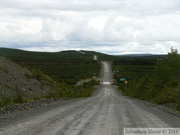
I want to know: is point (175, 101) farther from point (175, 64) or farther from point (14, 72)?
point (175, 64)

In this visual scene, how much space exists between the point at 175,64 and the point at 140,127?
63174 millimetres

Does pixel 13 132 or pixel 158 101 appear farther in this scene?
pixel 158 101

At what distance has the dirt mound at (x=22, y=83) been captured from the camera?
3188 centimetres

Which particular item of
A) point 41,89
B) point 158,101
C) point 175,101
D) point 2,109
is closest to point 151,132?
point 2,109

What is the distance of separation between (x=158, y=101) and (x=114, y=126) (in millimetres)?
22113

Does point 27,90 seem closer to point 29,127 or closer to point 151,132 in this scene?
point 29,127

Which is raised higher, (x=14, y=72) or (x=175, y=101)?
(x=14, y=72)

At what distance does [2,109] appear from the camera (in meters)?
20.4

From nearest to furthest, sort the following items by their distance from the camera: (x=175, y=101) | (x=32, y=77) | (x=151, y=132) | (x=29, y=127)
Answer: (x=151, y=132)
(x=29, y=127)
(x=175, y=101)
(x=32, y=77)

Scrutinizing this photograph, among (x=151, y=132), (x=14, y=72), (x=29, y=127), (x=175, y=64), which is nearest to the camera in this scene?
(x=151, y=132)

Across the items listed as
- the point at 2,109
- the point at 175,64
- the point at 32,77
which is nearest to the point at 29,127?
the point at 2,109

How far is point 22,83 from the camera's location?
36.3m

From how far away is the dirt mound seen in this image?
3188 centimetres

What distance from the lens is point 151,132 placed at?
11727mm
